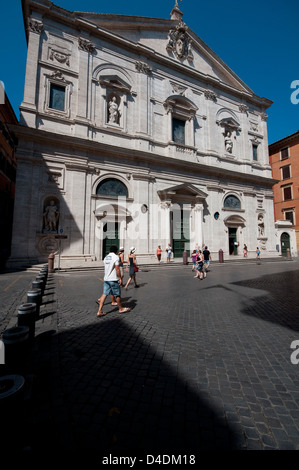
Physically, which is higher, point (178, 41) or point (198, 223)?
point (178, 41)

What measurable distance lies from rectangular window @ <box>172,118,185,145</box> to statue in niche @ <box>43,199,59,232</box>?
1384 centimetres

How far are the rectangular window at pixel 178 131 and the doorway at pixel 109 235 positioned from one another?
1135cm

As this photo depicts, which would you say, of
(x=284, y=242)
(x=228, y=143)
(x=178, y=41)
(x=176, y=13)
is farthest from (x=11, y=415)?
(x=176, y=13)

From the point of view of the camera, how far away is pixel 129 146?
19.0 m

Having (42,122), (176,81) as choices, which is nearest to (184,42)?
(176,81)

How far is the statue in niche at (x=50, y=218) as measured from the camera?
49.8 feet

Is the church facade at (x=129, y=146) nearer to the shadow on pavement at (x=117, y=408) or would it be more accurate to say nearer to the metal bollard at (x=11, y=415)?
the shadow on pavement at (x=117, y=408)

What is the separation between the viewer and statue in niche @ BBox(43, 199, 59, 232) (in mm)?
15188

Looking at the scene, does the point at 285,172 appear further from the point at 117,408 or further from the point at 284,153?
the point at 117,408

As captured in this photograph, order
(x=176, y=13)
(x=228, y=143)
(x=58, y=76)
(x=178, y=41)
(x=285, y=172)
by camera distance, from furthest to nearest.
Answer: (x=285, y=172) → (x=228, y=143) → (x=176, y=13) → (x=178, y=41) → (x=58, y=76)

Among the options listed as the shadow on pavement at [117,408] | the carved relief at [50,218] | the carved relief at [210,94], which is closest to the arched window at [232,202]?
the carved relief at [210,94]

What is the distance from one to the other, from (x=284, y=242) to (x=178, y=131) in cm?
1991

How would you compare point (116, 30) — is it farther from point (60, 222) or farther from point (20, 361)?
point (20, 361)
